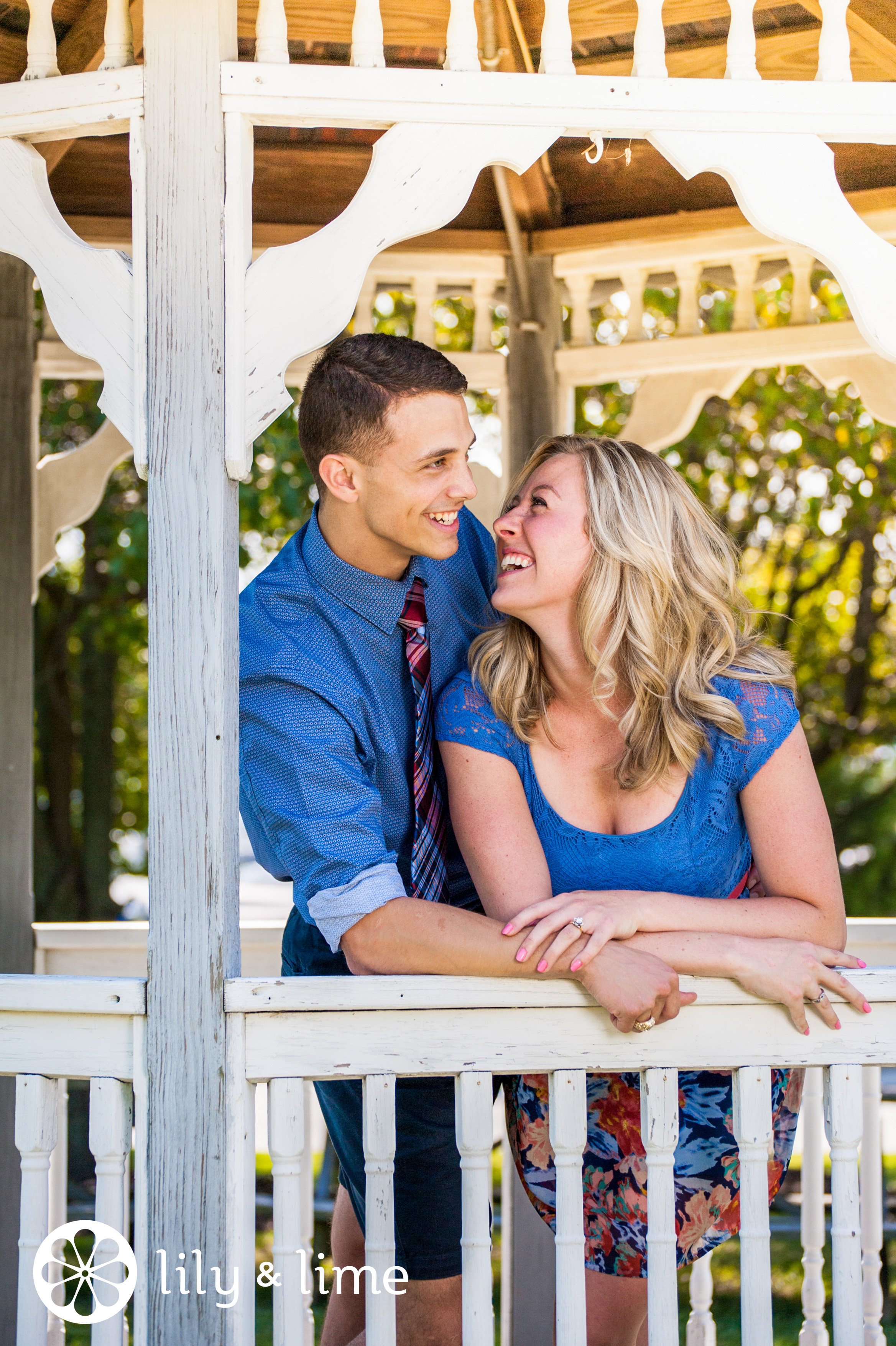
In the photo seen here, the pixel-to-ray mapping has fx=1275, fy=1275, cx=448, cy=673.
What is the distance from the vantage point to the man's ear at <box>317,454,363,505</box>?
8.59 ft

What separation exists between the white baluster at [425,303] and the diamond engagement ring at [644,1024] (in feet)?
8.49

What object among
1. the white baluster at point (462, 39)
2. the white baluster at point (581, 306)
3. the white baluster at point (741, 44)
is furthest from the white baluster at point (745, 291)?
the white baluster at point (462, 39)

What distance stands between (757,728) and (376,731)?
2.44 ft

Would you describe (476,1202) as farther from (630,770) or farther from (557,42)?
(557,42)

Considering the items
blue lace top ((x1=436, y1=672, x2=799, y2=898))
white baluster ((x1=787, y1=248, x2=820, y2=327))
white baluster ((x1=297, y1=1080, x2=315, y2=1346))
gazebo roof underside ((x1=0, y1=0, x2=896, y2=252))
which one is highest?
gazebo roof underside ((x1=0, y1=0, x2=896, y2=252))

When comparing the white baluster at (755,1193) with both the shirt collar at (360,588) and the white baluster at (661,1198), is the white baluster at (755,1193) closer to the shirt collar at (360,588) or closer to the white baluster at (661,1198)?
the white baluster at (661,1198)

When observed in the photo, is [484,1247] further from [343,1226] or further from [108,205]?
[108,205]

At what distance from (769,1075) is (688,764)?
59 centimetres

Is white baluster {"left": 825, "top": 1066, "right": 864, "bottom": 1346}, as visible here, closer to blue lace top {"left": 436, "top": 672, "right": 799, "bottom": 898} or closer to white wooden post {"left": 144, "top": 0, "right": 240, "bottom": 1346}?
blue lace top {"left": 436, "top": 672, "right": 799, "bottom": 898}

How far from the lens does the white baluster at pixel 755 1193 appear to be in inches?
88.6

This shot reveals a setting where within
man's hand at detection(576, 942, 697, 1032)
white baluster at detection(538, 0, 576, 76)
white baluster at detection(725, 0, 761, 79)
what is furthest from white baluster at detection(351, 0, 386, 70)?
man's hand at detection(576, 942, 697, 1032)

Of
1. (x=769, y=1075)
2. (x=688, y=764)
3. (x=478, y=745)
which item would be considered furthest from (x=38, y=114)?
(x=769, y=1075)

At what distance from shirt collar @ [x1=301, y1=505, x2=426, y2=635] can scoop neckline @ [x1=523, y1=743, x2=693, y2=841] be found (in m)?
0.39

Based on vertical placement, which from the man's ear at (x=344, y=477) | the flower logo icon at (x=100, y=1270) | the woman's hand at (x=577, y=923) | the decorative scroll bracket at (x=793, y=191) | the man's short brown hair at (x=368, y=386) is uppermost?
the decorative scroll bracket at (x=793, y=191)
